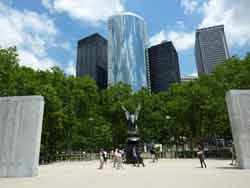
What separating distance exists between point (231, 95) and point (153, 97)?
97.8ft

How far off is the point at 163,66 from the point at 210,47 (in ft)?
110

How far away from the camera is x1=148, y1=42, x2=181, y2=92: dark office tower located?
104688 mm

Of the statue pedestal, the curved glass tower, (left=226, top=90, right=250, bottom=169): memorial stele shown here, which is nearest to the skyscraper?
the curved glass tower

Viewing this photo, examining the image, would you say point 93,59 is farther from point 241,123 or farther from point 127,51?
point 241,123

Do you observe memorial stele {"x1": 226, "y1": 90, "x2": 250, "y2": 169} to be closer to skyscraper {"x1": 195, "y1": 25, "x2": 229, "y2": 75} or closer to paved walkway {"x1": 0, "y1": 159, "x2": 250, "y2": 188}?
paved walkway {"x1": 0, "y1": 159, "x2": 250, "y2": 188}

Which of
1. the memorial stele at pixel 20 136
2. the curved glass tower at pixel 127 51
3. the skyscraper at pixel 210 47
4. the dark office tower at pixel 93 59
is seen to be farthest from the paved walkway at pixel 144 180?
the skyscraper at pixel 210 47

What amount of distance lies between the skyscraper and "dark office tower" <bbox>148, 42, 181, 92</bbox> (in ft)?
60.1

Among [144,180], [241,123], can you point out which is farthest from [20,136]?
[241,123]

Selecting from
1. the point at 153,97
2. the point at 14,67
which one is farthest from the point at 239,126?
the point at 153,97

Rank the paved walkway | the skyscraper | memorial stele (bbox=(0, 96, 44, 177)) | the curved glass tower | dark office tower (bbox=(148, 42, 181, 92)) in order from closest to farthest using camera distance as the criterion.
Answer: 1. the paved walkway
2. memorial stele (bbox=(0, 96, 44, 177))
3. dark office tower (bbox=(148, 42, 181, 92))
4. the curved glass tower
5. the skyscraper

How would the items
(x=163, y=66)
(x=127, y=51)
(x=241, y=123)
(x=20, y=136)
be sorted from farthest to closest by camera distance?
(x=127, y=51) < (x=163, y=66) < (x=241, y=123) < (x=20, y=136)

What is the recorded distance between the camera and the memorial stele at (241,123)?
533 inches

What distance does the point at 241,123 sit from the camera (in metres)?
14.1

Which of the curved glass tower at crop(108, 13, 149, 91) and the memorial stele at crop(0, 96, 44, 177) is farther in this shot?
the curved glass tower at crop(108, 13, 149, 91)
